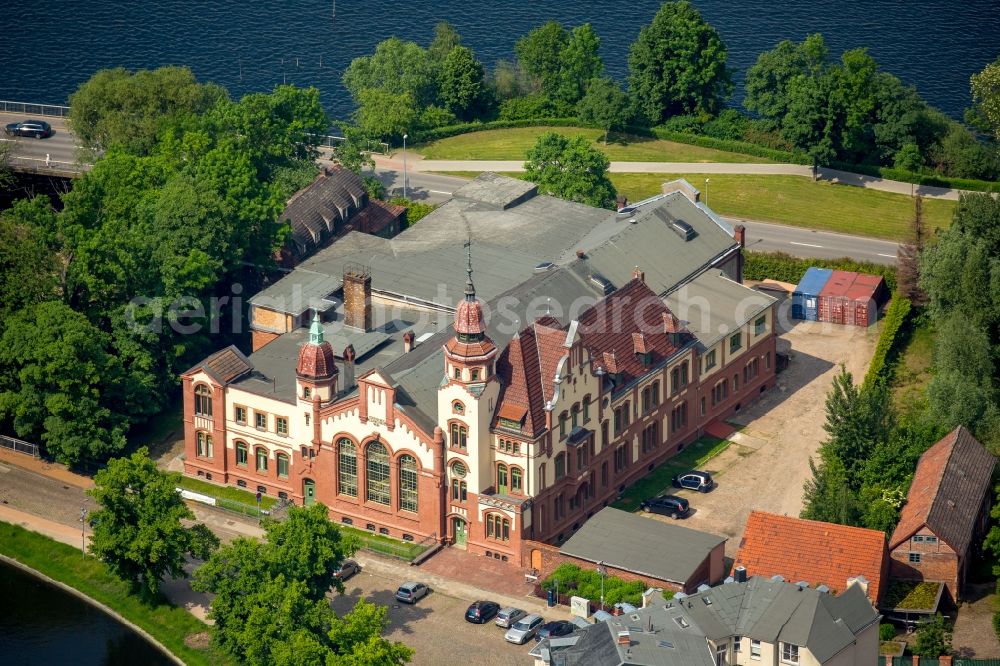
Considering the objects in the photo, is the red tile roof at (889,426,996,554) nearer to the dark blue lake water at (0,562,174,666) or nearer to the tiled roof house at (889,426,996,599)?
the tiled roof house at (889,426,996,599)

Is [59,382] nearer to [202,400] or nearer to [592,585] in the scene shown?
[202,400]

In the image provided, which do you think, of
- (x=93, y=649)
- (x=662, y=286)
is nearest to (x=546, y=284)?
(x=662, y=286)

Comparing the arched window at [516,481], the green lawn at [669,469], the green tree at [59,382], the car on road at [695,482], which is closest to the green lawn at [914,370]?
the green lawn at [669,469]

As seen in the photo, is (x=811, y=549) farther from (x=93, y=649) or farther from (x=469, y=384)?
(x=93, y=649)

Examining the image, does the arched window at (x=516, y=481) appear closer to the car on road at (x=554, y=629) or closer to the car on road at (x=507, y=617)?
the car on road at (x=507, y=617)

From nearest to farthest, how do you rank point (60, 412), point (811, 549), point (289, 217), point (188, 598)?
point (811, 549), point (188, 598), point (60, 412), point (289, 217)

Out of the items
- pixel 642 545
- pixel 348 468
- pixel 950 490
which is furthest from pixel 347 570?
pixel 950 490
